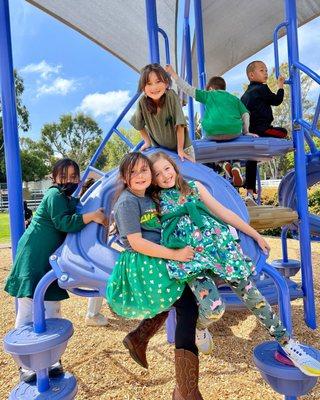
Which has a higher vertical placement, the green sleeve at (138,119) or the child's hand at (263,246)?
the green sleeve at (138,119)

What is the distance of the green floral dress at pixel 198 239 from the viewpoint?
1602 millimetres

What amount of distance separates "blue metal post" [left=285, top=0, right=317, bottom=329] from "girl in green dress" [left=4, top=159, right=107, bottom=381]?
1663mm

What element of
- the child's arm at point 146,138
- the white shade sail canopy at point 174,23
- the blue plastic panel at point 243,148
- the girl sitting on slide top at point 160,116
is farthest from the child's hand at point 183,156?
the white shade sail canopy at point 174,23

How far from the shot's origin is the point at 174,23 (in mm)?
8000

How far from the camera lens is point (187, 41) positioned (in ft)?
18.2

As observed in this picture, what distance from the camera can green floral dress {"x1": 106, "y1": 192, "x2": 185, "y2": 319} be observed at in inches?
61.8

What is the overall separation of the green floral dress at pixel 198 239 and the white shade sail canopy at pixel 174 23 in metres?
5.15

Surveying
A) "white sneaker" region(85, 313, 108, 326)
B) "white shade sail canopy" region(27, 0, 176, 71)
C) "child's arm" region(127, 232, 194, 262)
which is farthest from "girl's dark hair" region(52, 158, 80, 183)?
"white shade sail canopy" region(27, 0, 176, 71)

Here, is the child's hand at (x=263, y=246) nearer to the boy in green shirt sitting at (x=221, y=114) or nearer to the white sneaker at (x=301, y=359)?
A: the white sneaker at (x=301, y=359)

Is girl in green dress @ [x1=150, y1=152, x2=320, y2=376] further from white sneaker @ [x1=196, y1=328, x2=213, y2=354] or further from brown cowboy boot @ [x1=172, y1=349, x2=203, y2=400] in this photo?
white sneaker @ [x1=196, y1=328, x2=213, y2=354]

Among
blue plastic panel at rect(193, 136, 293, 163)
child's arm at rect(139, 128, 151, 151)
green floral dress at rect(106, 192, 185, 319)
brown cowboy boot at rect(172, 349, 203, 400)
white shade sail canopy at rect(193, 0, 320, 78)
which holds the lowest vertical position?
brown cowboy boot at rect(172, 349, 203, 400)

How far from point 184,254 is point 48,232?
929 mm

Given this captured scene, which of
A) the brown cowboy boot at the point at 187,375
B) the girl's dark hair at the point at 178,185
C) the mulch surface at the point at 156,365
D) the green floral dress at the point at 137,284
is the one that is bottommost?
the mulch surface at the point at 156,365

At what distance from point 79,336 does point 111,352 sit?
53 cm
